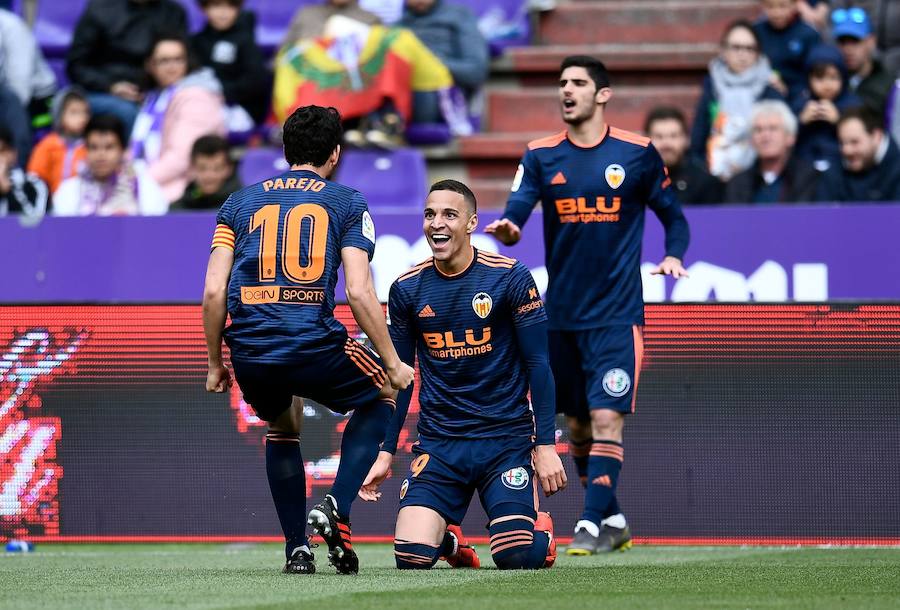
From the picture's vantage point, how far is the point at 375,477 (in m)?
6.72

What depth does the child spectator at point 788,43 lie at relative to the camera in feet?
41.2

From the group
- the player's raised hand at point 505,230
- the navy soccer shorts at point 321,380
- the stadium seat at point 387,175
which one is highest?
the stadium seat at point 387,175

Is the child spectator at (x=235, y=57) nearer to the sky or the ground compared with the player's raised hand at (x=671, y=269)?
nearer to the sky

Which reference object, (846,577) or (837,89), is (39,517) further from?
(837,89)

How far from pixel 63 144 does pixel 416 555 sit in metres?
7.05

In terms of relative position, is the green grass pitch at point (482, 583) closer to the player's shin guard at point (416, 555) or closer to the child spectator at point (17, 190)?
the player's shin guard at point (416, 555)

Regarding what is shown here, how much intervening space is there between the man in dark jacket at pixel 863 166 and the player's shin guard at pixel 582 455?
11.6 ft

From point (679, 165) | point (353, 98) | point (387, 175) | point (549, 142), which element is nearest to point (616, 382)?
point (549, 142)

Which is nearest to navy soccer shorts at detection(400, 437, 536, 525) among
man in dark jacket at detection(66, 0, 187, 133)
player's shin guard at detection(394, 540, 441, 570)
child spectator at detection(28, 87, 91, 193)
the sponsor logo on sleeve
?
player's shin guard at detection(394, 540, 441, 570)

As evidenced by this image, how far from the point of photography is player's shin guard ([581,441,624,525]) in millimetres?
7891

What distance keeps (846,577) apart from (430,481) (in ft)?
5.98

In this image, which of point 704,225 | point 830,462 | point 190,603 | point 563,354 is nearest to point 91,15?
point 704,225

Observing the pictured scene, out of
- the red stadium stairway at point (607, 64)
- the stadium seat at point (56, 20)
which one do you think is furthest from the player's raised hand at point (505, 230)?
the stadium seat at point (56, 20)

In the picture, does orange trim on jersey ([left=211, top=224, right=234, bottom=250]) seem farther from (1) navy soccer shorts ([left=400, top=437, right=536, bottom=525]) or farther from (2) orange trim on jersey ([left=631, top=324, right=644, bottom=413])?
(2) orange trim on jersey ([left=631, top=324, right=644, bottom=413])
